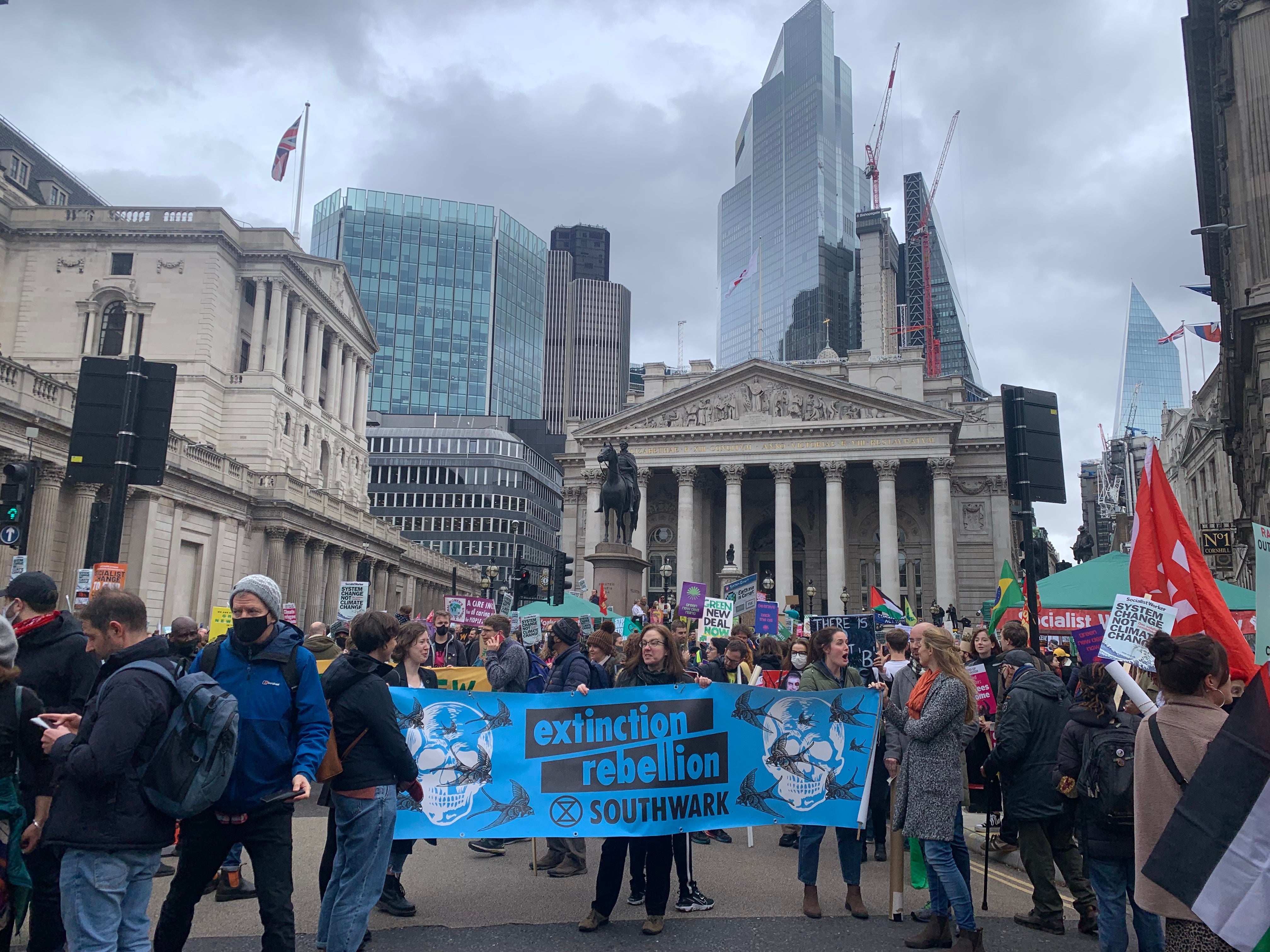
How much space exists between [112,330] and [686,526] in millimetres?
33760

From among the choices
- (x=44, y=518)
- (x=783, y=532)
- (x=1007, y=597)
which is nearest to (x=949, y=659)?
(x=1007, y=597)

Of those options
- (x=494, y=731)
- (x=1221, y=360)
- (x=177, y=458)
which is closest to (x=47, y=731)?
(x=494, y=731)

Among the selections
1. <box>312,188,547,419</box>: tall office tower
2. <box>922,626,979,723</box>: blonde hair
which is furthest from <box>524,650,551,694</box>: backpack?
<box>312,188,547,419</box>: tall office tower

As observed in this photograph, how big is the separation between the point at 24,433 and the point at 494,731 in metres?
25.2

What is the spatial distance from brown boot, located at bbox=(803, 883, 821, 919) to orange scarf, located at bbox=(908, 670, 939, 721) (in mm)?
1600

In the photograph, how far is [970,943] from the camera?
6340mm

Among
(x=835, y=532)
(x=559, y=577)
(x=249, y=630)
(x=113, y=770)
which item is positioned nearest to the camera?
(x=113, y=770)

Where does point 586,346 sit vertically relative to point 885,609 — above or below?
above

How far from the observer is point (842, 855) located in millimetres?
7492

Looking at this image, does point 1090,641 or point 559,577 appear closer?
point 1090,641

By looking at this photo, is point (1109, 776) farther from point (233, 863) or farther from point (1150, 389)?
point (1150, 389)

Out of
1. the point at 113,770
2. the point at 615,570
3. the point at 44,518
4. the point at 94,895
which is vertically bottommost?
the point at 94,895

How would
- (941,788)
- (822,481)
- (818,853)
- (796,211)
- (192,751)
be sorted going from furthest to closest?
1. (796,211)
2. (822,481)
3. (818,853)
4. (941,788)
5. (192,751)

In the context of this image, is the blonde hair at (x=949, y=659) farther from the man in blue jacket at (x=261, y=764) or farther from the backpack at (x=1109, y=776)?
the man in blue jacket at (x=261, y=764)
